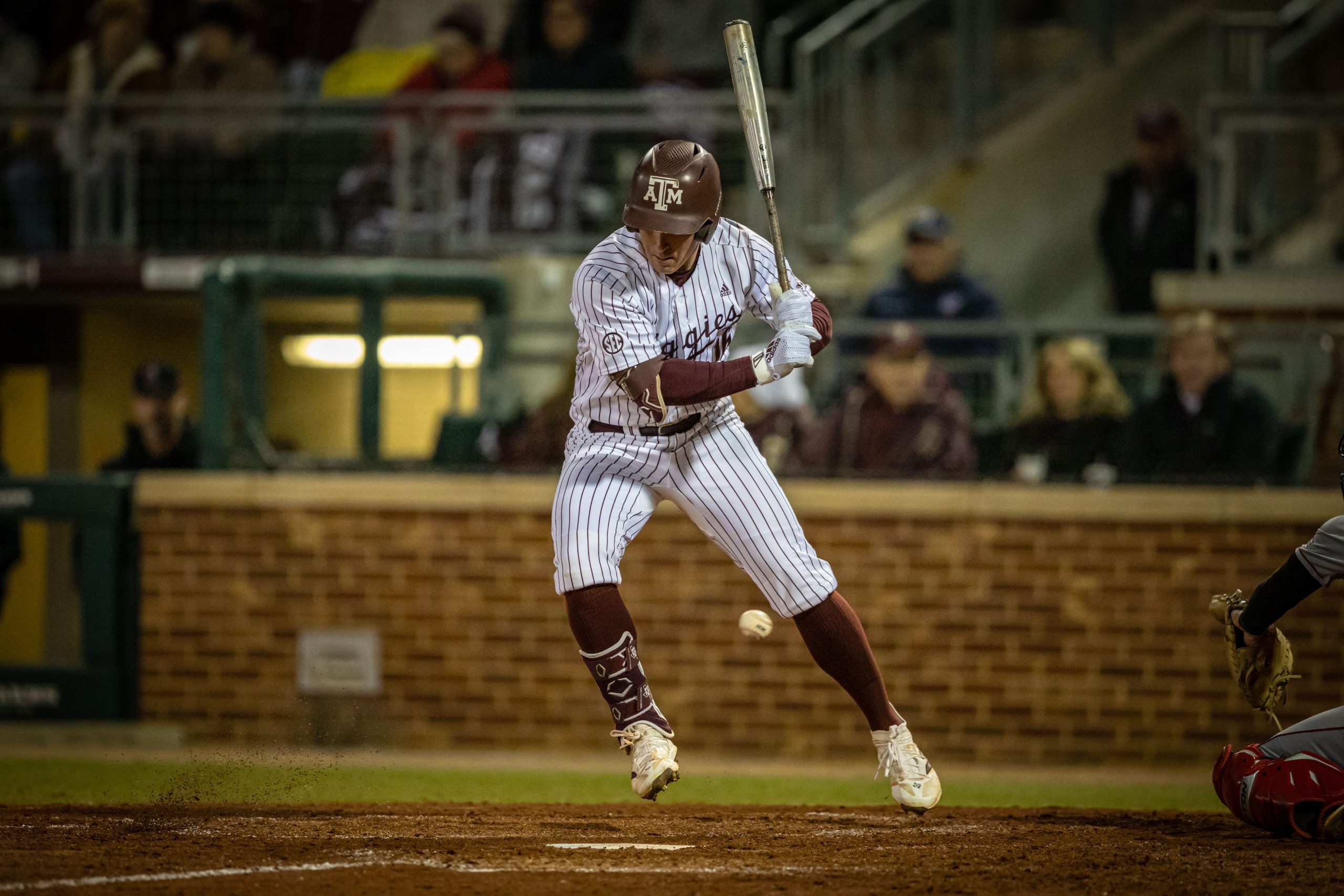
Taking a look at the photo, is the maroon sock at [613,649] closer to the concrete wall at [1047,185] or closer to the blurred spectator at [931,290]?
the blurred spectator at [931,290]

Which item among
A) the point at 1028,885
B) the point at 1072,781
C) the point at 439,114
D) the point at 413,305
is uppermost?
the point at 439,114

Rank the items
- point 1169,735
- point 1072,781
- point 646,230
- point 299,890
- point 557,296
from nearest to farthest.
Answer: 1. point 299,890
2. point 646,230
3. point 1072,781
4. point 1169,735
5. point 557,296

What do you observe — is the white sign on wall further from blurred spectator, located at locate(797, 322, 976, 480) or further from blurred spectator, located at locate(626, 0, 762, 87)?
blurred spectator, located at locate(626, 0, 762, 87)

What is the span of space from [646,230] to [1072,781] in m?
3.65

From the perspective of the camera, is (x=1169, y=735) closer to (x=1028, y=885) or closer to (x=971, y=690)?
(x=971, y=690)

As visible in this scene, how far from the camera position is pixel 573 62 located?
973cm

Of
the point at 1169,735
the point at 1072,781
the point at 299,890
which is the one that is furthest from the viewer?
the point at 1169,735

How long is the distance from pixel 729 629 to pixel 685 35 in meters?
4.27

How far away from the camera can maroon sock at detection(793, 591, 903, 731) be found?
487 cm

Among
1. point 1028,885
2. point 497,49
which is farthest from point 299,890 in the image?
point 497,49

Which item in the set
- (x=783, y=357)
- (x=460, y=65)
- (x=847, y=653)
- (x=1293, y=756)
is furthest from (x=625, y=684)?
(x=460, y=65)

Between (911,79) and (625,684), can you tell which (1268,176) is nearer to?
(911,79)

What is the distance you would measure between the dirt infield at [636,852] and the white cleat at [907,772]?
100 mm

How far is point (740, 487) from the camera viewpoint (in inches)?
191
